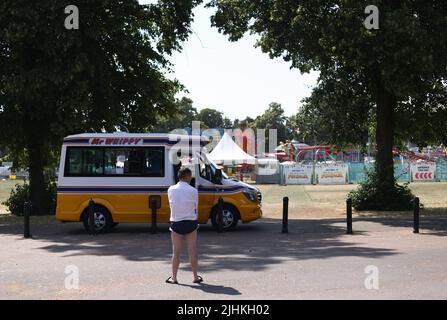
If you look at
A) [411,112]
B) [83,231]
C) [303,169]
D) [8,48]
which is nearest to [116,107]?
[8,48]

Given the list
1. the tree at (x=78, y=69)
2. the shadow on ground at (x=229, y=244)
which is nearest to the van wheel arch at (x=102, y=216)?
the shadow on ground at (x=229, y=244)

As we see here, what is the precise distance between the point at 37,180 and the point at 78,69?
229 inches

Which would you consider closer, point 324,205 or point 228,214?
point 228,214

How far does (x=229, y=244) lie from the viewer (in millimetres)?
14445

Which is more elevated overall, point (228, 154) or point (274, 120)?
point (274, 120)

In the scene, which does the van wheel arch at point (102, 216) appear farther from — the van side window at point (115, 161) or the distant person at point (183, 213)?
the distant person at point (183, 213)

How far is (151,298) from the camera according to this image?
8375 millimetres

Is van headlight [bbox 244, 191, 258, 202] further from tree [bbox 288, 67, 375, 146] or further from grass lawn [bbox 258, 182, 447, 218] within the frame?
tree [bbox 288, 67, 375, 146]

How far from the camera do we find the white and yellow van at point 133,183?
17.0 meters

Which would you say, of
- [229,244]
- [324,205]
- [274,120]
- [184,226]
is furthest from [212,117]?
[184,226]

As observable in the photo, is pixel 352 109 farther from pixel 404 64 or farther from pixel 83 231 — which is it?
pixel 83 231

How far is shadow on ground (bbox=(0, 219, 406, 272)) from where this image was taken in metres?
12.2

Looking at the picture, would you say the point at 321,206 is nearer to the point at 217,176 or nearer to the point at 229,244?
the point at 217,176

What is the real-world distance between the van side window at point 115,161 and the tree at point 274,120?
114 metres
